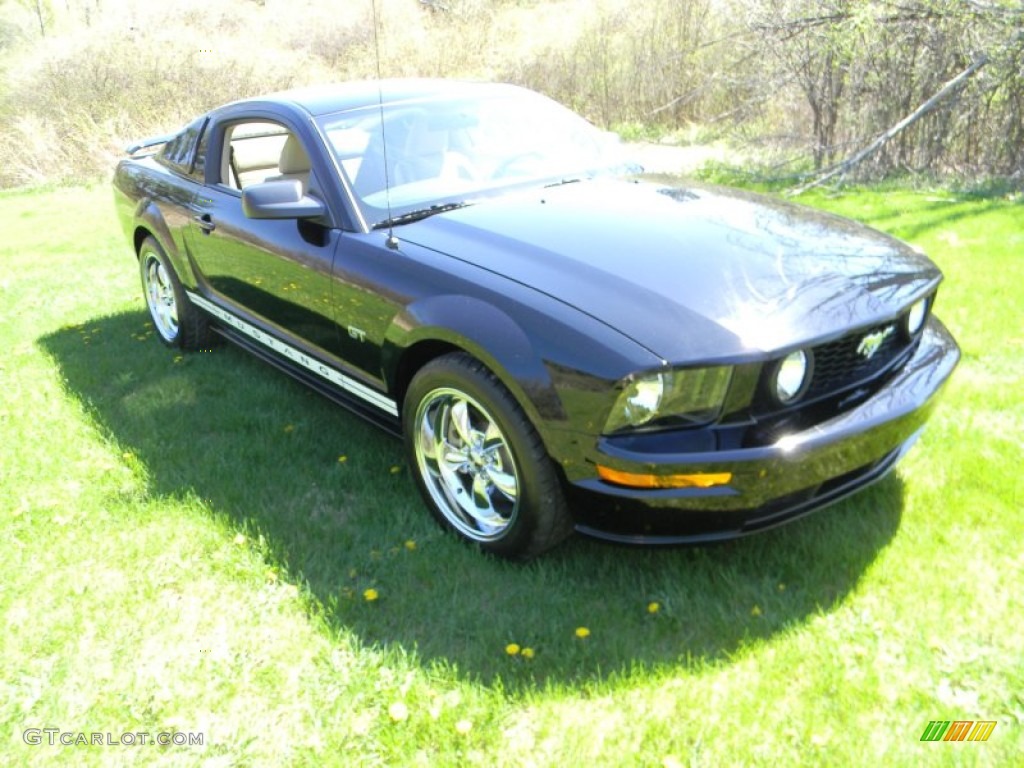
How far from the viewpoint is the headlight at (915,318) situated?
293 centimetres

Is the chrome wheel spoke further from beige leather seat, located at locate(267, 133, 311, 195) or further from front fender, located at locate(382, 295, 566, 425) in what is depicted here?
beige leather seat, located at locate(267, 133, 311, 195)

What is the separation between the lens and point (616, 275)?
106 inches

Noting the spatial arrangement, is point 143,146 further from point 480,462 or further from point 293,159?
point 480,462

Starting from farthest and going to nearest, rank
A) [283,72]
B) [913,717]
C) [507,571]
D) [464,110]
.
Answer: [283,72], [464,110], [507,571], [913,717]

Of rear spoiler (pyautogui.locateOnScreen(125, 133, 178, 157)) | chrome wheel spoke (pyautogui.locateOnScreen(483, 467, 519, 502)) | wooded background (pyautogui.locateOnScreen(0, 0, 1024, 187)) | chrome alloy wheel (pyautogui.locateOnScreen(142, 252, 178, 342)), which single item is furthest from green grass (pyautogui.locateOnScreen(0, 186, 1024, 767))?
rear spoiler (pyautogui.locateOnScreen(125, 133, 178, 157))

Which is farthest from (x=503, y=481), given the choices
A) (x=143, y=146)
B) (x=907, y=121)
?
(x=907, y=121)

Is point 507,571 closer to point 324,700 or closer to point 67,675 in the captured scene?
point 324,700

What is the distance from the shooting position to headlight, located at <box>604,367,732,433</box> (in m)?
2.37

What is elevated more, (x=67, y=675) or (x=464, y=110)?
(x=464, y=110)

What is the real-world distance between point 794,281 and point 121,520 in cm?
264

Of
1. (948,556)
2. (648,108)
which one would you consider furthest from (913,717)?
(648,108)

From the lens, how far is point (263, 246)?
3773 mm

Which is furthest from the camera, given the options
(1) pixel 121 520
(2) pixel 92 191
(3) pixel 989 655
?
(2) pixel 92 191

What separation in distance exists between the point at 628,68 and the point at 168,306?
9722 millimetres
